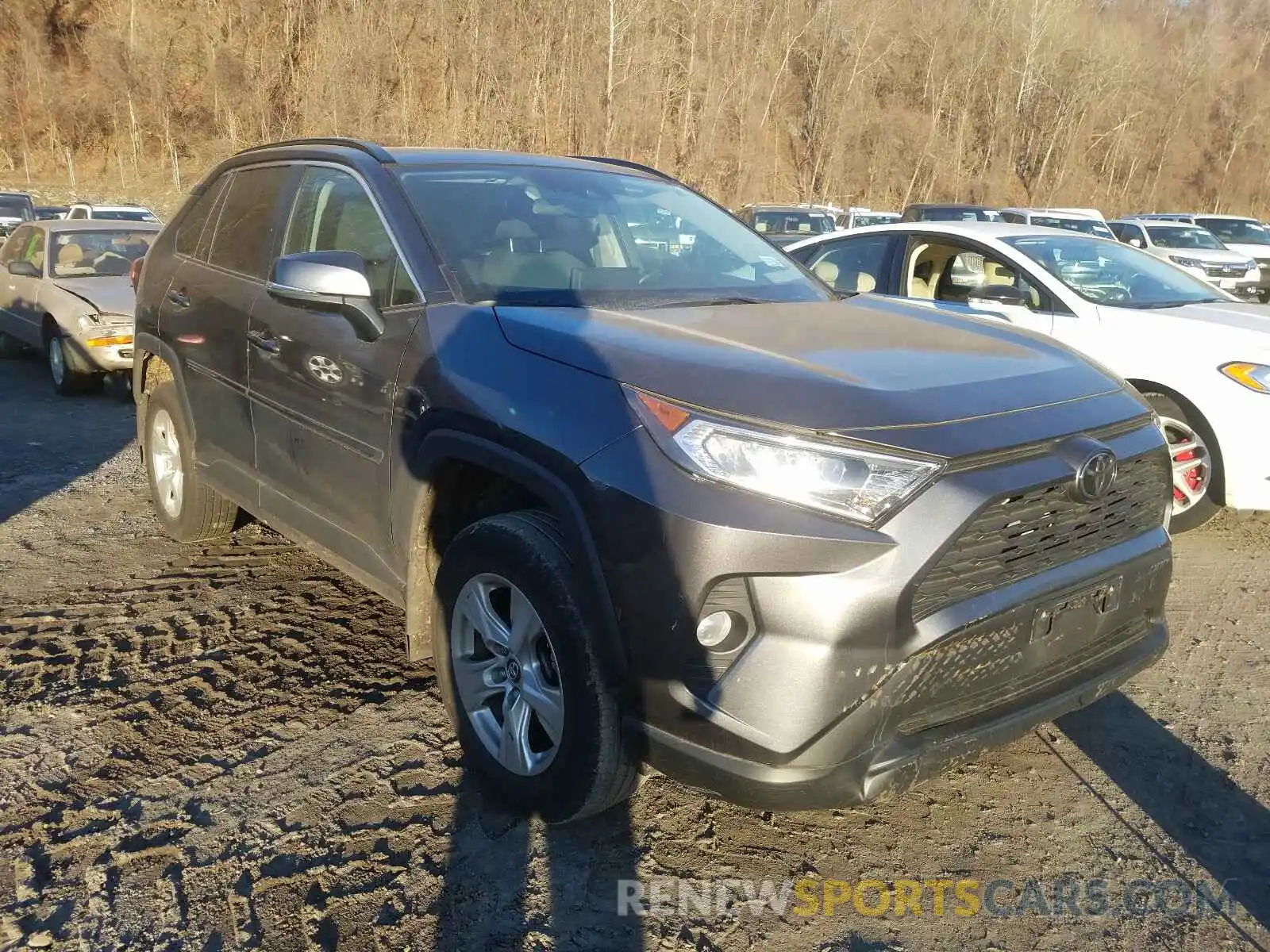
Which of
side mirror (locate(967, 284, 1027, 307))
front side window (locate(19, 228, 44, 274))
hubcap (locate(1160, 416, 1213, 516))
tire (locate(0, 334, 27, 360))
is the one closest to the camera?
hubcap (locate(1160, 416, 1213, 516))

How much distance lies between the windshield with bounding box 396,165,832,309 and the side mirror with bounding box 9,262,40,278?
24.6ft

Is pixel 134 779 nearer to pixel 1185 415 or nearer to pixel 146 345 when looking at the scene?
pixel 146 345

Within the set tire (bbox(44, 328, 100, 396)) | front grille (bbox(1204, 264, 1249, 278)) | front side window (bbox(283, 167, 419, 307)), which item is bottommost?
tire (bbox(44, 328, 100, 396))

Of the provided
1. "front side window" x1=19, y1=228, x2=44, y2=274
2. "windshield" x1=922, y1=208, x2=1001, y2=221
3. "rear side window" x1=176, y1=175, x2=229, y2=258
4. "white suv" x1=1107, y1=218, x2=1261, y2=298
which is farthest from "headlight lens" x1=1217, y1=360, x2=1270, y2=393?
"windshield" x1=922, y1=208, x2=1001, y2=221

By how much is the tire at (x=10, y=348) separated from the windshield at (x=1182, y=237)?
784 inches

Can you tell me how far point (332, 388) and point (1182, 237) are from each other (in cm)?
2161

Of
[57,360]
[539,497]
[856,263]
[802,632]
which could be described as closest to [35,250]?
[57,360]

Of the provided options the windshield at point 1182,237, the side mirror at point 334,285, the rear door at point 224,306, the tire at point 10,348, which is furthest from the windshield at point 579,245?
the windshield at point 1182,237

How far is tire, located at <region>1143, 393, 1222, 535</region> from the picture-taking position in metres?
5.10

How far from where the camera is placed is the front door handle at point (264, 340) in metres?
3.69

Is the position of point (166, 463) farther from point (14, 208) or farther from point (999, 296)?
point (14, 208)

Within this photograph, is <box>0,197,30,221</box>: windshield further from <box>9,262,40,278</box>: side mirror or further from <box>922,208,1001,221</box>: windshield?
<box>922,208,1001,221</box>: windshield

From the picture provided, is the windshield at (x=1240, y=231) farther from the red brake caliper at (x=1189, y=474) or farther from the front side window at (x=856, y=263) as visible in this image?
the red brake caliper at (x=1189, y=474)

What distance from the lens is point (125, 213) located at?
20406mm
